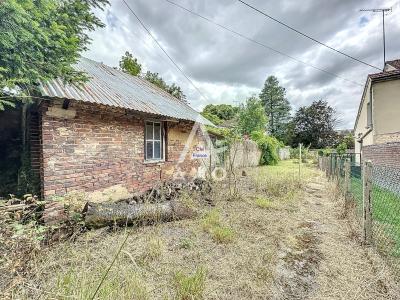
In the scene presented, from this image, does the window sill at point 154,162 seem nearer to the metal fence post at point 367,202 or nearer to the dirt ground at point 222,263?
the dirt ground at point 222,263

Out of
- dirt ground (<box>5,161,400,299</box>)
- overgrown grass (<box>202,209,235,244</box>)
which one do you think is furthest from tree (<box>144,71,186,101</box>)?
dirt ground (<box>5,161,400,299</box>)

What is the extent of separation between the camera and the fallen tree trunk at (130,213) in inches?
195

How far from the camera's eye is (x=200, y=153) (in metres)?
11.7

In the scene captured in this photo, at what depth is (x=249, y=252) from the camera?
3986mm

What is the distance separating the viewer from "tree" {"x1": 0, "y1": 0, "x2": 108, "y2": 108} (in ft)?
10.3

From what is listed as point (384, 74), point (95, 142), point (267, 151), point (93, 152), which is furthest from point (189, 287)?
point (267, 151)

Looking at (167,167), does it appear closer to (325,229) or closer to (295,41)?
(325,229)

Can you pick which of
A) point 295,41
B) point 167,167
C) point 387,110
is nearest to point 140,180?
point 167,167

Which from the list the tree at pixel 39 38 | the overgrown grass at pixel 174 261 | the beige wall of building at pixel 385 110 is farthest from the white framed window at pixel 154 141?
the beige wall of building at pixel 385 110

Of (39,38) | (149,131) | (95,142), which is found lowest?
(95,142)

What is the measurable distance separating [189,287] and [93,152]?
447 centimetres

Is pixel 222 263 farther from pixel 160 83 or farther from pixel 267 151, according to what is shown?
pixel 160 83

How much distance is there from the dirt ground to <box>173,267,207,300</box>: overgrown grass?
12mm

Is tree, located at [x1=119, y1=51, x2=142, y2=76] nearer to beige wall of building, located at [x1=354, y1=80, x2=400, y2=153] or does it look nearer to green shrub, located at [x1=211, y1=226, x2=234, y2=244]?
beige wall of building, located at [x1=354, y1=80, x2=400, y2=153]
